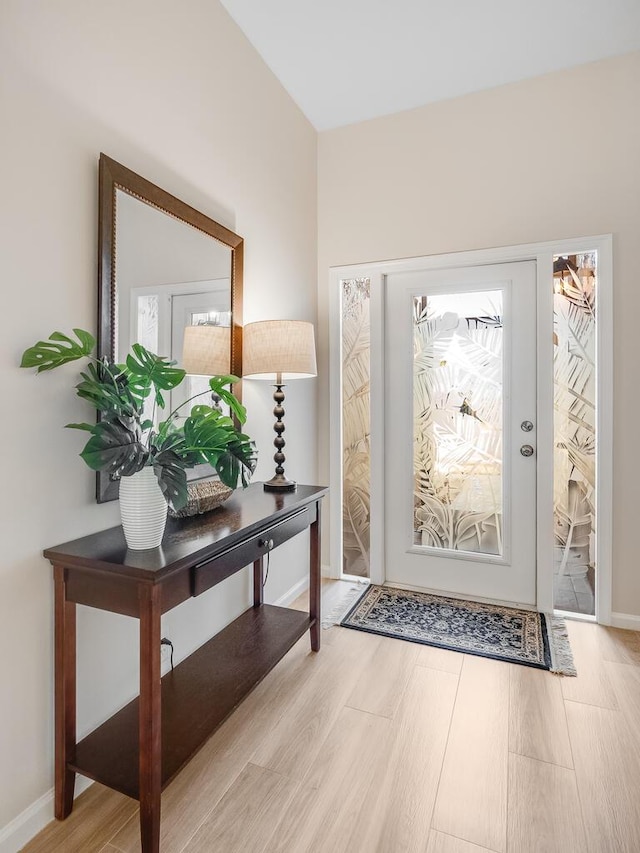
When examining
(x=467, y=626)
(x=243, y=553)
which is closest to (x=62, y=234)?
(x=243, y=553)

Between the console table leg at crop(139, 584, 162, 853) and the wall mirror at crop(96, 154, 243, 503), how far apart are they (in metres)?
0.45

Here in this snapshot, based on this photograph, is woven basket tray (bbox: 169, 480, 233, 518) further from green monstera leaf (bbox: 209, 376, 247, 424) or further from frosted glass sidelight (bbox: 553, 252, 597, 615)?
frosted glass sidelight (bbox: 553, 252, 597, 615)

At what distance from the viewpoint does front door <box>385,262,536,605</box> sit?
8.73 feet

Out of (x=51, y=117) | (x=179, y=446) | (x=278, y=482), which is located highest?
(x=51, y=117)

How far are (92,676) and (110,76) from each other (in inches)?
Answer: 74.3

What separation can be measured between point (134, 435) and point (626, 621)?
2.56 metres

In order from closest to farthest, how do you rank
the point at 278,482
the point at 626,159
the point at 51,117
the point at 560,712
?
the point at 51,117
the point at 560,712
the point at 278,482
the point at 626,159

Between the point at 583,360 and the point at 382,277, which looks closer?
the point at 583,360

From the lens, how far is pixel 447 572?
2842 millimetres

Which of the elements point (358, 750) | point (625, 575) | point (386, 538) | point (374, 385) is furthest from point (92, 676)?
point (625, 575)

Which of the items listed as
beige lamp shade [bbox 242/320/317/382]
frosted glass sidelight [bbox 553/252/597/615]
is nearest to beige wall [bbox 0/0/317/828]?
beige lamp shade [bbox 242/320/317/382]

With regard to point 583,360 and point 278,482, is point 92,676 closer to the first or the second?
point 278,482

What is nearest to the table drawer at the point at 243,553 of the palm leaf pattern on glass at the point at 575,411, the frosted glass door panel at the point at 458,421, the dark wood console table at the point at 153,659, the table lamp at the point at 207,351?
the dark wood console table at the point at 153,659

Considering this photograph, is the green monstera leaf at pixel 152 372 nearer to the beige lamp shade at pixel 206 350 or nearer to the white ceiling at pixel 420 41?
the beige lamp shade at pixel 206 350
